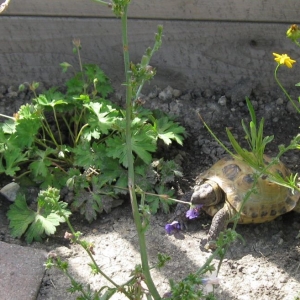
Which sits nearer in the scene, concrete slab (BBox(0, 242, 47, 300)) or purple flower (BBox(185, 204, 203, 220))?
concrete slab (BBox(0, 242, 47, 300))

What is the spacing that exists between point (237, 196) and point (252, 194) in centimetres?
6

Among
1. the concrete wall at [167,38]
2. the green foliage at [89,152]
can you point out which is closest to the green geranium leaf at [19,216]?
the green foliage at [89,152]

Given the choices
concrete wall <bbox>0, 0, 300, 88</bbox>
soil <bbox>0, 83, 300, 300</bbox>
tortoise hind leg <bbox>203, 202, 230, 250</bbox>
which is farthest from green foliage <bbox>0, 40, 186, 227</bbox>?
concrete wall <bbox>0, 0, 300, 88</bbox>

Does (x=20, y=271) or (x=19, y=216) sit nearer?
(x=20, y=271)

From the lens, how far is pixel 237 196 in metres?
2.68

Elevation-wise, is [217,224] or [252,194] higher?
[252,194]

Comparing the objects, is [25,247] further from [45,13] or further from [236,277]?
[45,13]

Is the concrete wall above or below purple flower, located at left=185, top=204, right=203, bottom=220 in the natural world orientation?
above

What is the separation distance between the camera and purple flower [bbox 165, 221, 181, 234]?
8.54 feet

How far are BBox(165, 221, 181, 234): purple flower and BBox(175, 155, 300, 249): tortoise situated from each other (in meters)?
0.07

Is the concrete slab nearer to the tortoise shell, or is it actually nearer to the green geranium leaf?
the green geranium leaf

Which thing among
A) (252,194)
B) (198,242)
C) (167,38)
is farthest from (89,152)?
(167,38)

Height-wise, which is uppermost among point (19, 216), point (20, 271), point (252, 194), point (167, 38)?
point (167, 38)

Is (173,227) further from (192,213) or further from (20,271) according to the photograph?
(20,271)
